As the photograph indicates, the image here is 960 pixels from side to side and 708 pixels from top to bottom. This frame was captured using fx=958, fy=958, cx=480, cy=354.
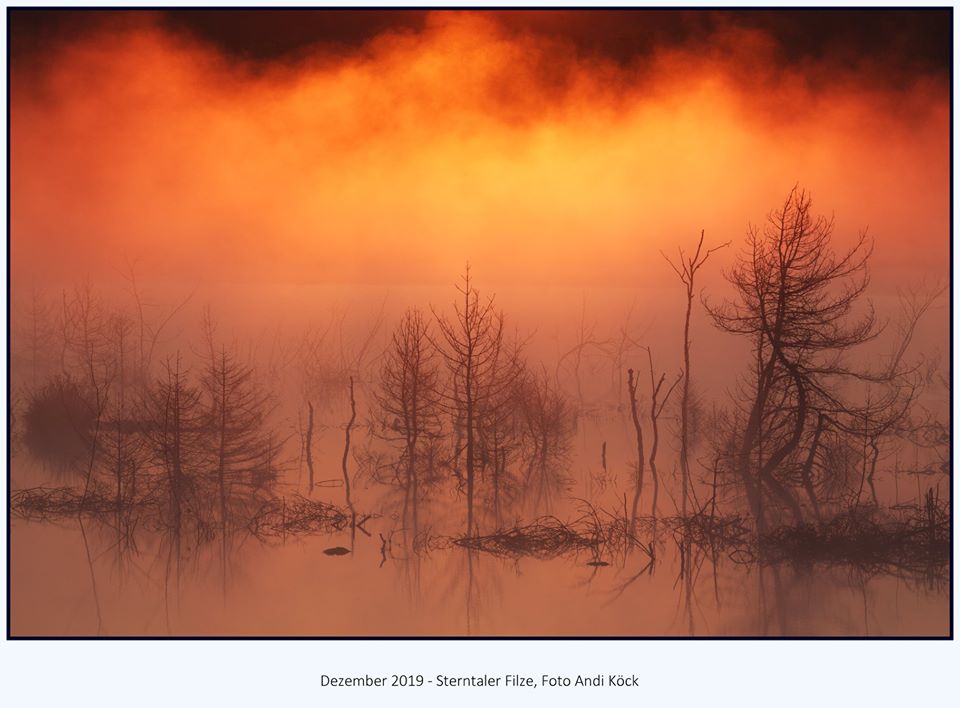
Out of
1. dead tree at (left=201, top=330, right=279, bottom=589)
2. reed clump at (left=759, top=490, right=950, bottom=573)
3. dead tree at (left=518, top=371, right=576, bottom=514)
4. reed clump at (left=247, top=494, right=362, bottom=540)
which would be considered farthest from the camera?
dead tree at (left=518, top=371, right=576, bottom=514)

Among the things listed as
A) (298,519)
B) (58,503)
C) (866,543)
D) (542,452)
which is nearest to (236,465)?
(58,503)

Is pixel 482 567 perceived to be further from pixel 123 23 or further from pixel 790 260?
pixel 123 23

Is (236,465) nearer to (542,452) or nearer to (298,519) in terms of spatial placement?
(298,519)

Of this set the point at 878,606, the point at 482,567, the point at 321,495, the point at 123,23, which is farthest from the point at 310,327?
the point at 878,606

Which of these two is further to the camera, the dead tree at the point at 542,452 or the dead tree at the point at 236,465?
the dead tree at the point at 542,452

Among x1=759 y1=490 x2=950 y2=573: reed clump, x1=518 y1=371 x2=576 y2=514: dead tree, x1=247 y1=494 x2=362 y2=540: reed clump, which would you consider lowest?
x1=759 y1=490 x2=950 y2=573: reed clump

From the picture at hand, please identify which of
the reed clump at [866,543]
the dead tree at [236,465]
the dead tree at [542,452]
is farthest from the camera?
the dead tree at [542,452]

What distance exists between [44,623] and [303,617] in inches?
95.9

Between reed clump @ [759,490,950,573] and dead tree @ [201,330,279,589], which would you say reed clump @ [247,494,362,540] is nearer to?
dead tree @ [201,330,279,589]

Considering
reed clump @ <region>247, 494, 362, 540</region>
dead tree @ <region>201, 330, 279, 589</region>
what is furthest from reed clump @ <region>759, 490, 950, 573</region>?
dead tree @ <region>201, 330, 279, 589</region>

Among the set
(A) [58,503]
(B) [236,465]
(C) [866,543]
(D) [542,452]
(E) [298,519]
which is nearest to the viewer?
(C) [866,543]

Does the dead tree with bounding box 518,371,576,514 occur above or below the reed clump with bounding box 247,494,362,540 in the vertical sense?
above

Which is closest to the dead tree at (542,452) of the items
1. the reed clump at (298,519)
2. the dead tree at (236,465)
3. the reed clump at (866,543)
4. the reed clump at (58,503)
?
the reed clump at (298,519)

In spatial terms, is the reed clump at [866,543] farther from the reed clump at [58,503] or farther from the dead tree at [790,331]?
the reed clump at [58,503]
